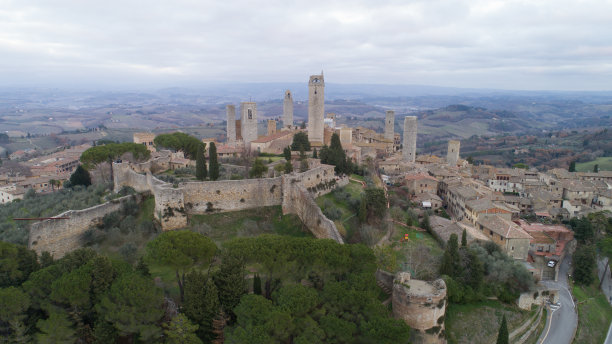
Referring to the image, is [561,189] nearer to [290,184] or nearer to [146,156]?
[290,184]

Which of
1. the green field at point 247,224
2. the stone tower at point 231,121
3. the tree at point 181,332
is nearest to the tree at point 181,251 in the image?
the tree at point 181,332

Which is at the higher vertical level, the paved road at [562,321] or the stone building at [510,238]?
the stone building at [510,238]

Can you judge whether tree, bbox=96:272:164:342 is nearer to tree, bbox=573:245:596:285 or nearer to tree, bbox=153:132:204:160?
tree, bbox=153:132:204:160

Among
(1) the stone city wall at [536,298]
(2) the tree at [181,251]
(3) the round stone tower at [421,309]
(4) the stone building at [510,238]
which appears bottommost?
(1) the stone city wall at [536,298]

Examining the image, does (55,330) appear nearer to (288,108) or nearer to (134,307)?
(134,307)

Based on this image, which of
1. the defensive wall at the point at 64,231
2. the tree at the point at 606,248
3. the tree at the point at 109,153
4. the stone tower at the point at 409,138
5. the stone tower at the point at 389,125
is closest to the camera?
the defensive wall at the point at 64,231

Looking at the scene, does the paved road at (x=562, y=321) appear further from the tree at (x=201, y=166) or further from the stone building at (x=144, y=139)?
the stone building at (x=144, y=139)
